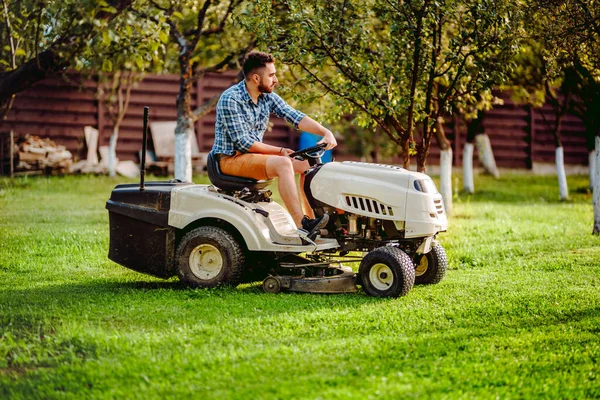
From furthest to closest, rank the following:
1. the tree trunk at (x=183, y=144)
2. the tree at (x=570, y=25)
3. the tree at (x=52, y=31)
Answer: the tree trunk at (x=183, y=144), the tree at (x=570, y=25), the tree at (x=52, y=31)

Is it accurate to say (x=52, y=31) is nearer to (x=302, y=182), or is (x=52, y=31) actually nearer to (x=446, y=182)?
(x=302, y=182)

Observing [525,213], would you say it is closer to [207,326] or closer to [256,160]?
[256,160]

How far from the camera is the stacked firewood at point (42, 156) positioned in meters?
16.7

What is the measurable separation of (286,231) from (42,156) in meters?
11.4

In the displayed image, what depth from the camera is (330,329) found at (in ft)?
17.5

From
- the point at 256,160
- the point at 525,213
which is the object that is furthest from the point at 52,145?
the point at 256,160

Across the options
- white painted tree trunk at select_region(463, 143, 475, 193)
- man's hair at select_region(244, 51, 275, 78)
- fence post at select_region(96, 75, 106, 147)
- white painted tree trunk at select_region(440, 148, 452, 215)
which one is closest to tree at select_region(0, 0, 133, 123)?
man's hair at select_region(244, 51, 275, 78)

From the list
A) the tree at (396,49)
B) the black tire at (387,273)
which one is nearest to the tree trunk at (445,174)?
the tree at (396,49)

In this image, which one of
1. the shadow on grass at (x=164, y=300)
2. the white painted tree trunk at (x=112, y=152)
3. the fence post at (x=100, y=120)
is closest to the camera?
the shadow on grass at (x=164, y=300)

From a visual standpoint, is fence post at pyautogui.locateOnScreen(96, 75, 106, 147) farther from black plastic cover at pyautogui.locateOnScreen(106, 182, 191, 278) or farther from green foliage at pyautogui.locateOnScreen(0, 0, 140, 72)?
black plastic cover at pyautogui.locateOnScreen(106, 182, 191, 278)

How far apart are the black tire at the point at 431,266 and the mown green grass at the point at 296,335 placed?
0.12m

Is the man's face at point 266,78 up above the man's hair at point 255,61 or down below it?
below

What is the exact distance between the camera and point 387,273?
641 cm

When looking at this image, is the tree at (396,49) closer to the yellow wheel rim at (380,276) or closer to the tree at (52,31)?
the tree at (52,31)
